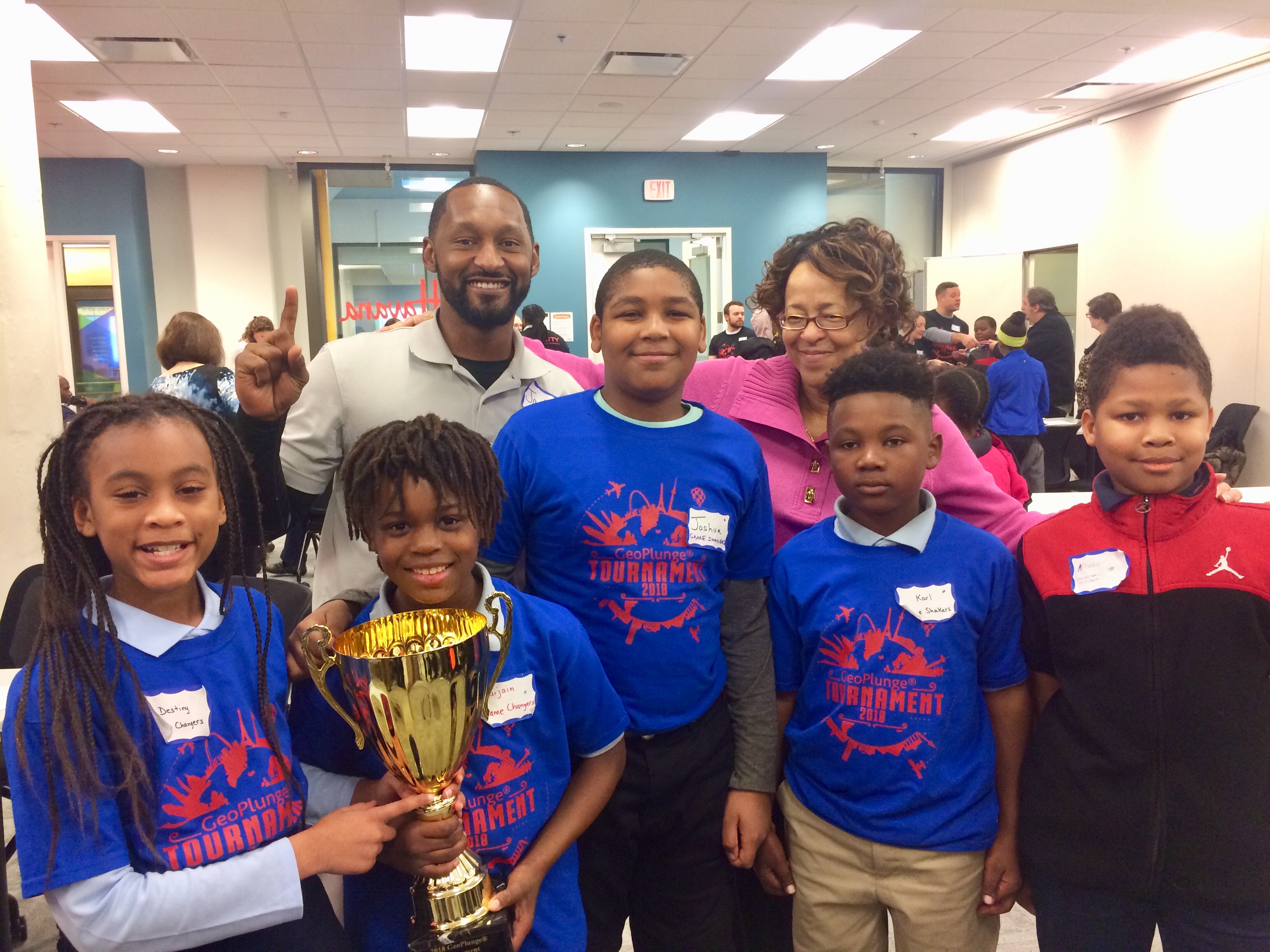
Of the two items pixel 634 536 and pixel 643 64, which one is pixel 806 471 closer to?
pixel 634 536

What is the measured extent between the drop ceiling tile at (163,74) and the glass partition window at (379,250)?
12.3 ft

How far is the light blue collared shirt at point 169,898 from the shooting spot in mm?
964

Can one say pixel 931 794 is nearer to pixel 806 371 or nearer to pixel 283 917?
pixel 806 371

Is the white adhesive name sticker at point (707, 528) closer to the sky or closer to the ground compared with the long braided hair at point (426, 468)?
closer to the ground

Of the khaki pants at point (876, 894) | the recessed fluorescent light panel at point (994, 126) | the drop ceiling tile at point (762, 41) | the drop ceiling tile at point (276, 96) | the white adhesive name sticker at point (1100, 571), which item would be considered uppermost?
the recessed fluorescent light panel at point (994, 126)

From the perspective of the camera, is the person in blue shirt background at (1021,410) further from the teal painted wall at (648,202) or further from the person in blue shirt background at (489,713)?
the person in blue shirt background at (489,713)

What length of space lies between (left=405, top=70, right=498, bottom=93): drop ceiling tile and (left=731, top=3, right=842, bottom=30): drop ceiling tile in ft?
7.17

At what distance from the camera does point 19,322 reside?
10.3 ft

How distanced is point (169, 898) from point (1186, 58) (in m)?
8.76

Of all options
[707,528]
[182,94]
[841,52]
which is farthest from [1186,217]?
[182,94]

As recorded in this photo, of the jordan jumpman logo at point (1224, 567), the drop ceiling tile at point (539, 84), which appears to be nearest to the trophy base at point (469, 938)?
the jordan jumpman logo at point (1224, 567)

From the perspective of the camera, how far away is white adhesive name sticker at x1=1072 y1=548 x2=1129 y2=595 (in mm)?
1319

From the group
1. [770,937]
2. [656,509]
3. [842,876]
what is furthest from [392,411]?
[770,937]

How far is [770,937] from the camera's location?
1.72m
